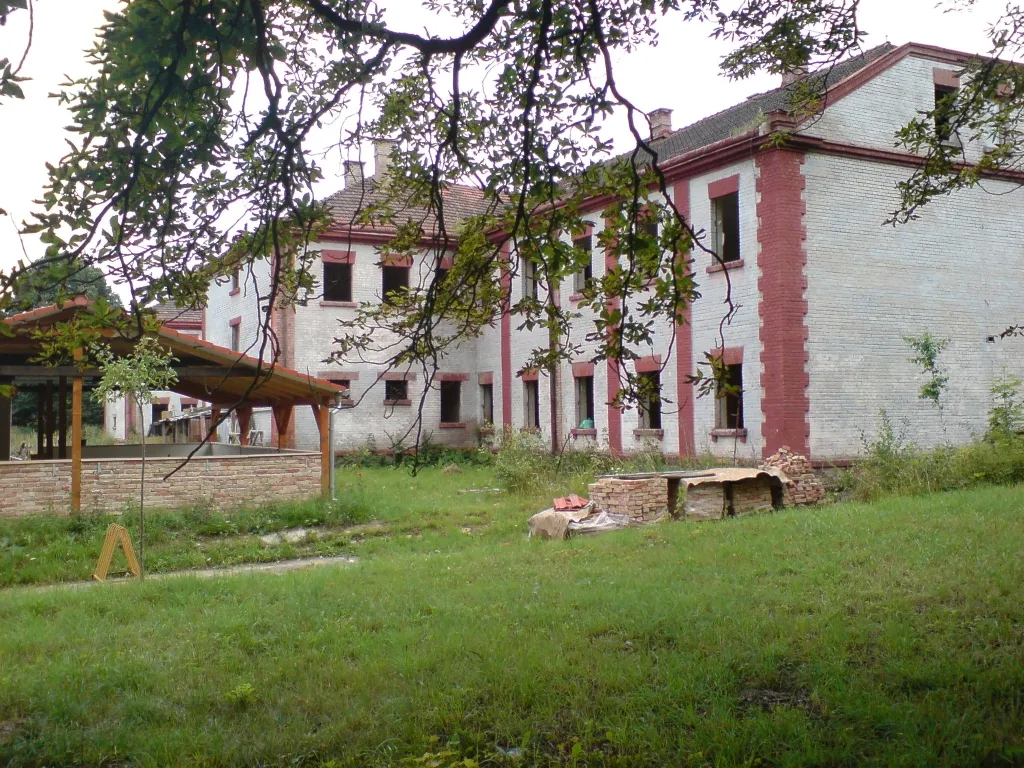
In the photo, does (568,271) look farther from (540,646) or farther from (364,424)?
(364,424)

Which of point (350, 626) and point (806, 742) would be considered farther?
point (350, 626)

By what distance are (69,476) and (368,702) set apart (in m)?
11.9

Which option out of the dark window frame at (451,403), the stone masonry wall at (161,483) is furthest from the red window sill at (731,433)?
the dark window frame at (451,403)

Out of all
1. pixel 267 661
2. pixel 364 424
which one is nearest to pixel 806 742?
pixel 267 661

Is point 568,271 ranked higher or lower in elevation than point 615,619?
higher

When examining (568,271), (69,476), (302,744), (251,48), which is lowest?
(302,744)

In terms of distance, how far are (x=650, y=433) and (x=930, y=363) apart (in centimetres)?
625

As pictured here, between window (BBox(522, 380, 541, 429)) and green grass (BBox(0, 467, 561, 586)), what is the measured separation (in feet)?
25.6

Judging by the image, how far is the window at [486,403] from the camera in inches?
1198

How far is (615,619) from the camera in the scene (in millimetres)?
7836

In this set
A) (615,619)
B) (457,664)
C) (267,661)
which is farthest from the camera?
(615,619)

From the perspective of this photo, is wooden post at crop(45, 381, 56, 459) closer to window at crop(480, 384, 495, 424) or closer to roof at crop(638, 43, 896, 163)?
window at crop(480, 384, 495, 424)

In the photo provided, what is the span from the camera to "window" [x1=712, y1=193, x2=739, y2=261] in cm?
2123

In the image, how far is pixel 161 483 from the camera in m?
16.8
